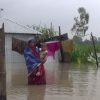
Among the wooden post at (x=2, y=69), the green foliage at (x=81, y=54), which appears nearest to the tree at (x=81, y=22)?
the green foliage at (x=81, y=54)

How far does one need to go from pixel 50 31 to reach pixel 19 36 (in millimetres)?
7249

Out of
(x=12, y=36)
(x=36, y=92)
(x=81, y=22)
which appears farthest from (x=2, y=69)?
(x=81, y=22)

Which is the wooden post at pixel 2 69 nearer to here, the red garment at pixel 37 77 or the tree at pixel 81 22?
the red garment at pixel 37 77

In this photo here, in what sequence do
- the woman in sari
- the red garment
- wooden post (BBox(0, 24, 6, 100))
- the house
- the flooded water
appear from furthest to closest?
1. the house
2. the red garment
3. the woman in sari
4. the flooded water
5. wooden post (BBox(0, 24, 6, 100))

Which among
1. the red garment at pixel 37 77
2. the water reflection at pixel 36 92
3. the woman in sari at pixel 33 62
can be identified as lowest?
the water reflection at pixel 36 92

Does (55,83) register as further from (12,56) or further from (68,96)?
(12,56)

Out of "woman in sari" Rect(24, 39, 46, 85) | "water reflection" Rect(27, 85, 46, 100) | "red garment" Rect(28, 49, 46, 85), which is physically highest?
"woman in sari" Rect(24, 39, 46, 85)

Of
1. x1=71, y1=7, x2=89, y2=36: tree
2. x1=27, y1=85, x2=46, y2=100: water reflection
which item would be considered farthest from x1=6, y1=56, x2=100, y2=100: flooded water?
x1=71, y1=7, x2=89, y2=36: tree

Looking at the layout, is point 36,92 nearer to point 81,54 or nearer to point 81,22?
point 81,54

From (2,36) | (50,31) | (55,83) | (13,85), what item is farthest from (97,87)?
(50,31)

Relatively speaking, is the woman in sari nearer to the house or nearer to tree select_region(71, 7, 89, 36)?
the house

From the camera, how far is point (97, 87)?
1386 cm

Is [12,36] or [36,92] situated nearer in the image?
[36,92]

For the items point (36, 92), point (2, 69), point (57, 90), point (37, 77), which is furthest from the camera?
point (37, 77)
